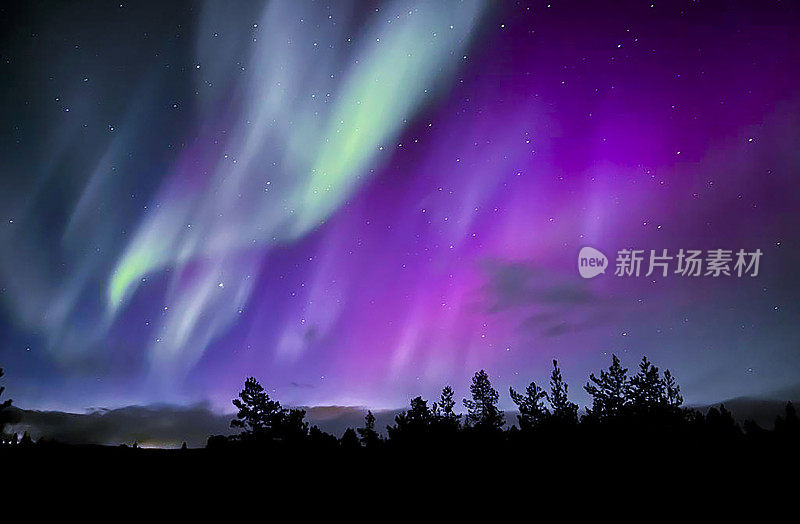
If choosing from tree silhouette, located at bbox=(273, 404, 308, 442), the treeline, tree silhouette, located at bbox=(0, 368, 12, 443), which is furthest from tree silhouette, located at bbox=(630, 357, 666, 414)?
tree silhouette, located at bbox=(0, 368, 12, 443)

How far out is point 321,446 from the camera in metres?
23.2

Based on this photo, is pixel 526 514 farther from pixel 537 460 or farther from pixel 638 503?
pixel 537 460

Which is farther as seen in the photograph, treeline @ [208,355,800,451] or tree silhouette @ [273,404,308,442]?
tree silhouette @ [273,404,308,442]

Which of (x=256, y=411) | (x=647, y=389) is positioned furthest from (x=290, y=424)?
(x=647, y=389)

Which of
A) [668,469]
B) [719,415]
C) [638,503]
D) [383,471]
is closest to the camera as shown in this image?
[638,503]

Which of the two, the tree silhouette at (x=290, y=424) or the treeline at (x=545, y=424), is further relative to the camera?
the tree silhouette at (x=290, y=424)

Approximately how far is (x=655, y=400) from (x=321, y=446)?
4155cm

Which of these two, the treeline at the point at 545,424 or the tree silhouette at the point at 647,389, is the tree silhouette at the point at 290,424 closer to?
the treeline at the point at 545,424

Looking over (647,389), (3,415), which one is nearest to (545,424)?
(647,389)

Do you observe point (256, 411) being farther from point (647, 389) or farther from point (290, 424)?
point (647, 389)

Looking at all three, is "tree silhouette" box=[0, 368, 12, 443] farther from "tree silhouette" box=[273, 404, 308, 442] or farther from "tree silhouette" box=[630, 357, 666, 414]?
"tree silhouette" box=[630, 357, 666, 414]

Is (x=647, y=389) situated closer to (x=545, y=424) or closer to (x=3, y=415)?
(x=545, y=424)

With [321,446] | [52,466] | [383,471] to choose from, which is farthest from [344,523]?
[52,466]

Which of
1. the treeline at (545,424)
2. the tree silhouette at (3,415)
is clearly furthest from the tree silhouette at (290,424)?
the tree silhouette at (3,415)
